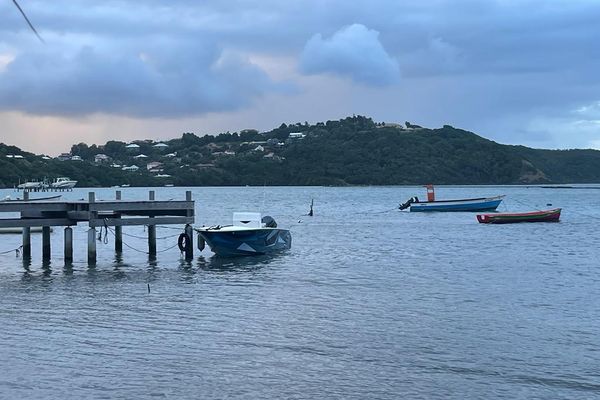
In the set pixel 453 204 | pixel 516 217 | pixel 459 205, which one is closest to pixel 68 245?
pixel 516 217

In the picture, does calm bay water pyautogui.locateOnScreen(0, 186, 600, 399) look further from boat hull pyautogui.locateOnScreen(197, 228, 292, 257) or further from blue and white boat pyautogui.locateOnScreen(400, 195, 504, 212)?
blue and white boat pyautogui.locateOnScreen(400, 195, 504, 212)

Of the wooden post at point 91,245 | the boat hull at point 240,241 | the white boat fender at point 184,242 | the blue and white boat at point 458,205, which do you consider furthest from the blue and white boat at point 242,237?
the blue and white boat at point 458,205

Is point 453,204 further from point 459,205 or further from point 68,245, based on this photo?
point 68,245

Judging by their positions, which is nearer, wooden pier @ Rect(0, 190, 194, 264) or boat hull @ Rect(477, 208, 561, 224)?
wooden pier @ Rect(0, 190, 194, 264)

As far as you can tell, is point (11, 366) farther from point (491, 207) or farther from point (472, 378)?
point (491, 207)

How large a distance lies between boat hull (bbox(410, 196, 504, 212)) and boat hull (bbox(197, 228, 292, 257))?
57.1m

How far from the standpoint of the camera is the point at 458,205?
308 ft

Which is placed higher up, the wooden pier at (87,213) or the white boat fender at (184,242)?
the wooden pier at (87,213)

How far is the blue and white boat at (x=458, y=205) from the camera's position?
307 feet

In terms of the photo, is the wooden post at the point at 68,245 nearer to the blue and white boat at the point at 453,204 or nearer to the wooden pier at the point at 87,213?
the wooden pier at the point at 87,213

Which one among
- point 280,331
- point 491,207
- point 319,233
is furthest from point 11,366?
point 491,207

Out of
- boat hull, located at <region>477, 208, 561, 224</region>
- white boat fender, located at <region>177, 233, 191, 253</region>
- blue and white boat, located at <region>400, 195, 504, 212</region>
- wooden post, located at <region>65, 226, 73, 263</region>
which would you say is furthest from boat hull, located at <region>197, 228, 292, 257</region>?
blue and white boat, located at <region>400, 195, 504, 212</region>

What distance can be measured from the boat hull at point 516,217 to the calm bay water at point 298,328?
112 ft

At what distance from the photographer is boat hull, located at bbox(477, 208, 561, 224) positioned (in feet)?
238
